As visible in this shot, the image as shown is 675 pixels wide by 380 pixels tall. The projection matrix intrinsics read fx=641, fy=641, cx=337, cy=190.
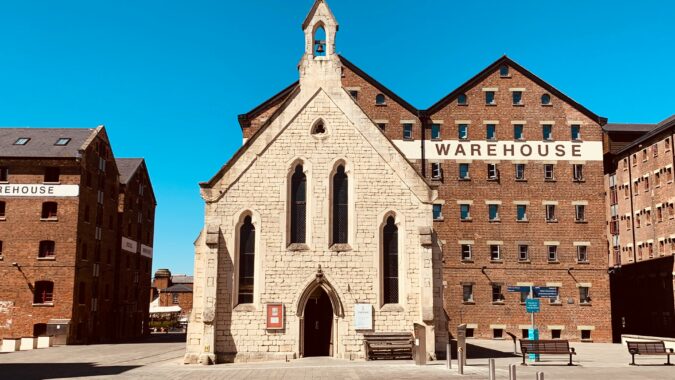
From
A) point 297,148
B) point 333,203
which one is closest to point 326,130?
point 297,148

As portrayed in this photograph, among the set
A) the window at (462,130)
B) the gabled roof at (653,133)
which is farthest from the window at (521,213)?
the gabled roof at (653,133)

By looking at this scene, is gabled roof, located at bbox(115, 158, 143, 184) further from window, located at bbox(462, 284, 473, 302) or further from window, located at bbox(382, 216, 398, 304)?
window, located at bbox(382, 216, 398, 304)

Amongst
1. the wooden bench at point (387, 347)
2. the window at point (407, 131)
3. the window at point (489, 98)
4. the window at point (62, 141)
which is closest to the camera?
the wooden bench at point (387, 347)

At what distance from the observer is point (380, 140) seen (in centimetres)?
2661

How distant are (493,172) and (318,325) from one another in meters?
23.4

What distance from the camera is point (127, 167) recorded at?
6041 centimetres

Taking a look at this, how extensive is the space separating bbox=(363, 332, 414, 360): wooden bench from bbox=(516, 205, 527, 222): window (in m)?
22.4

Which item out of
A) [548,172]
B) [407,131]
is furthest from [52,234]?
[548,172]

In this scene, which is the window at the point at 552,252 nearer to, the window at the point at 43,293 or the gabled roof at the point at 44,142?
Answer: the gabled roof at the point at 44,142

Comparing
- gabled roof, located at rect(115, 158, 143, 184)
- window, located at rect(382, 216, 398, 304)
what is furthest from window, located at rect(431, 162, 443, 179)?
gabled roof, located at rect(115, 158, 143, 184)

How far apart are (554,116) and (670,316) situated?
58.5ft

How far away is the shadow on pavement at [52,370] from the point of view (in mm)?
22041

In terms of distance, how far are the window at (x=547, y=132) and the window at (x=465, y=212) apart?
7.36m

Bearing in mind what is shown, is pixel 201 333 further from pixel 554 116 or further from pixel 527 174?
pixel 554 116
